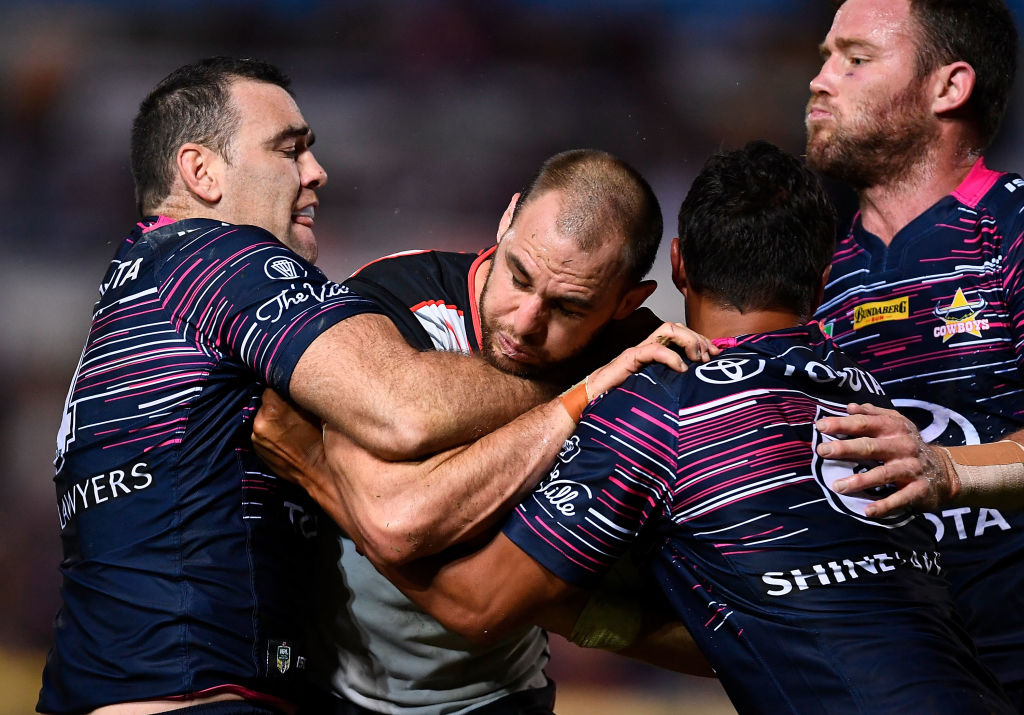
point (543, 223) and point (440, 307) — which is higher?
point (543, 223)

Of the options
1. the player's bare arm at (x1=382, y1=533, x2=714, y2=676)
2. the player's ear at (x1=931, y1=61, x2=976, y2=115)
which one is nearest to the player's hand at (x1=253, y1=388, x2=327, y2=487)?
the player's bare arm at (x1=382, y1=533, x2=714, y2=676)

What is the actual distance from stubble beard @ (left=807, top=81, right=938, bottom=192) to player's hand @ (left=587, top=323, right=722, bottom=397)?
1.46 meters

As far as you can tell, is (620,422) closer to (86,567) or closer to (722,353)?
(722,353)

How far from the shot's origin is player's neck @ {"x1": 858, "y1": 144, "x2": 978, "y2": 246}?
3.36m

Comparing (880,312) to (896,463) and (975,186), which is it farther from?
(896,463)

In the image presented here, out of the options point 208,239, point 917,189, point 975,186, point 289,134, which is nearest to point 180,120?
point 289,134

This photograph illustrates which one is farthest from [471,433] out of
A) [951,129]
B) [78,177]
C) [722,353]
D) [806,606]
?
[78,177]

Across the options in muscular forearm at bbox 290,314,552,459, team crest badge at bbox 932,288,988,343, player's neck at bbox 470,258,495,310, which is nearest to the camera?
muscular forearm at bbox 290,314,552,459

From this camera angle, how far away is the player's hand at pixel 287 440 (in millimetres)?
2379

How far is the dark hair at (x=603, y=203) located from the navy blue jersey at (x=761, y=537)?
0.67 metres

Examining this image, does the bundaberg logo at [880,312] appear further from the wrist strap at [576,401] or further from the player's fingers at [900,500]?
the wrist strap at [576,401]

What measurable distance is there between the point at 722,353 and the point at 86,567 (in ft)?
5.21

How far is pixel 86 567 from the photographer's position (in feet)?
8.05

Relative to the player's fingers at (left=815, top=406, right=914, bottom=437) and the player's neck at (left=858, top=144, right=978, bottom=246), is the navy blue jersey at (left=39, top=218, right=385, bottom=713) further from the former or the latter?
the player's neck at (left=858, top=144, right=978, bottom=246)
